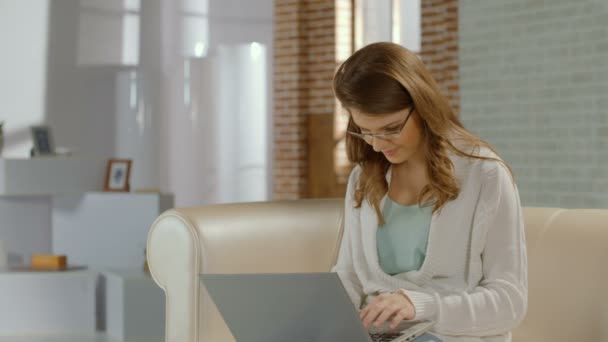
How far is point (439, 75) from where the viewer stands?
25.8ft

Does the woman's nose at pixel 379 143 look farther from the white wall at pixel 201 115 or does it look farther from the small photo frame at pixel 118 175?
the white wall at pixel 201 115

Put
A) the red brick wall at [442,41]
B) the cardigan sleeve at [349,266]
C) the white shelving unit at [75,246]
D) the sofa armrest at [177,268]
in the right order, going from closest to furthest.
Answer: the cardigan sleeve at [349,266] → the sofa armrest at [177,268] → the white shelving unit at [75,246] → the red brick wall at [442,41]

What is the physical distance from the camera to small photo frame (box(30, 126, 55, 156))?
23.5 ft

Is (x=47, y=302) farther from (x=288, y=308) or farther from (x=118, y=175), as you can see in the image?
(x=288, y=308)

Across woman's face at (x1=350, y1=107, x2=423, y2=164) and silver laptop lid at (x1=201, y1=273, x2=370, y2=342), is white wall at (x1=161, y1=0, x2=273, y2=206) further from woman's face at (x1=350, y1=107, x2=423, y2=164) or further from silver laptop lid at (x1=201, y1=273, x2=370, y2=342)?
silver laptop lid at (x1=201, y1=273, x2=370, y2=342)

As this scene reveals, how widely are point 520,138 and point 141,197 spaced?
2558mm

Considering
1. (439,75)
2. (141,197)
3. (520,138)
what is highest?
(439,75)

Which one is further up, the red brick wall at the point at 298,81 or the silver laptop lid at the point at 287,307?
the red brick wall at the point at 298,81

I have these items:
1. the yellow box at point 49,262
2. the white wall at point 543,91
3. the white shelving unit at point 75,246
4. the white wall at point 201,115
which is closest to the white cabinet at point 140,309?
the white shelving unit at point 75,246

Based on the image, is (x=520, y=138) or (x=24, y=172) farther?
(x=24, y=172)

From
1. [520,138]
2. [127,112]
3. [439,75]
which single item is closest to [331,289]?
[520,138]

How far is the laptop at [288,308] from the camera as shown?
1.79 m

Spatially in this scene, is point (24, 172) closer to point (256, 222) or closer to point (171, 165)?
point (171, 165)

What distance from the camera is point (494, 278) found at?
2.10m
